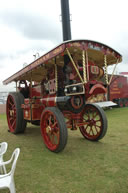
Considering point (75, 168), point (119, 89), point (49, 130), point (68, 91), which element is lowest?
point (75, 168)

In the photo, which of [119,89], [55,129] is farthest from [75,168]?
[119,89]

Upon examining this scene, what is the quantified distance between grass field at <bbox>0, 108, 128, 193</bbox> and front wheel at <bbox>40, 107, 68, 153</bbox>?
16 centimetres

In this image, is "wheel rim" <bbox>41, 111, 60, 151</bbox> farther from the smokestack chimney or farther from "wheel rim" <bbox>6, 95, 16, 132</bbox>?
the smokestack chimney

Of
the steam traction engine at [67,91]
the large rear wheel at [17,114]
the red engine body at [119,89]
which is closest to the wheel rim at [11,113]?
the large rear wheel at [17,114]

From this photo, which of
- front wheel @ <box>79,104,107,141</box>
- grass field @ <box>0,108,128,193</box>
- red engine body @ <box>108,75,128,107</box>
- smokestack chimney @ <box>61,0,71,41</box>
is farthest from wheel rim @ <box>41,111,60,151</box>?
red engine body @ <box>108,75,128,107</box>

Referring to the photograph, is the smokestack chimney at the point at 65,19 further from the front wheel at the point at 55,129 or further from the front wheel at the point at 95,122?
the front wheel at the point at 55,129

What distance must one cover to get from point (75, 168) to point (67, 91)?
1.41 metres

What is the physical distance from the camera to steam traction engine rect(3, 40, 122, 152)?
296 centimetres

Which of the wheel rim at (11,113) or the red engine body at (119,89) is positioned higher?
the red engine body at (119,89)

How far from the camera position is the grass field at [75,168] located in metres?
1.95

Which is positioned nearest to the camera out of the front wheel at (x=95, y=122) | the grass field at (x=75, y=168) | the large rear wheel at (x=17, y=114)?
the grass field at (x=75, y=168)

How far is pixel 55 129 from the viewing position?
10.6 feet

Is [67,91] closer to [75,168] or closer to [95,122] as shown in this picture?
[95,122]

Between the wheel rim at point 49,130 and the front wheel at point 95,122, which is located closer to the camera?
the wheel rim at point 49,130
